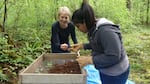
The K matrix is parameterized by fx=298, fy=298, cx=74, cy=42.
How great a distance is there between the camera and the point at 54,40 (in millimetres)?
4898

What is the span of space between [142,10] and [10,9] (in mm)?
11602

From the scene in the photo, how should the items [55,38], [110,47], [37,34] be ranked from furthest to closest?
[37,34] → [55,38] → [110,47]

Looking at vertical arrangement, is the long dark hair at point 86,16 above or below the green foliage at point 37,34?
above

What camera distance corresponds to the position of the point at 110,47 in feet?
8.17

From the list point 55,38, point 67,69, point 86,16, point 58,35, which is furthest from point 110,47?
point 58,35

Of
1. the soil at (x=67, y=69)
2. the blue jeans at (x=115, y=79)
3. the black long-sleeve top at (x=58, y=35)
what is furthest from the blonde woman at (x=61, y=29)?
the blue jeans at (x=115, y=79)

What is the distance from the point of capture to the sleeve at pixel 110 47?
2488 mm

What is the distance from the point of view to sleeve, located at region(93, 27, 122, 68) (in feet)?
8.16

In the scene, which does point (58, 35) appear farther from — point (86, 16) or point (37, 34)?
point (37, 34)

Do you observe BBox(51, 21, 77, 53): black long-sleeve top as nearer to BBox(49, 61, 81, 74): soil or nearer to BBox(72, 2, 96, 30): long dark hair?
BBox(49, 61, 81, 74): soil

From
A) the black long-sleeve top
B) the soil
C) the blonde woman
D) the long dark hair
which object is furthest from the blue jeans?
the black long-sleeve top

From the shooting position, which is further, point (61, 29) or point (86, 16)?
point (61, 29)

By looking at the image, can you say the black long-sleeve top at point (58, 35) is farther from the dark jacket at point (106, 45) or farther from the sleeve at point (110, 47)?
the sleeve at point (110, 47)

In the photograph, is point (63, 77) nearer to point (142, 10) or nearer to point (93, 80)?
point (93, 80)
